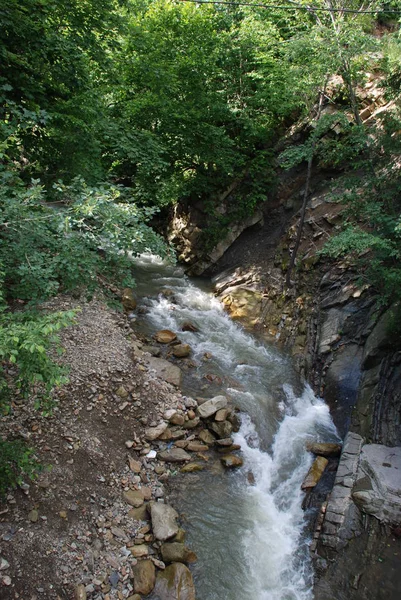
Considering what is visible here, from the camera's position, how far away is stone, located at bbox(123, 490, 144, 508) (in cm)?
577

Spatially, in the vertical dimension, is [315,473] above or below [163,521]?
above

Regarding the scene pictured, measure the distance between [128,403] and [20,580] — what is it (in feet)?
10.7

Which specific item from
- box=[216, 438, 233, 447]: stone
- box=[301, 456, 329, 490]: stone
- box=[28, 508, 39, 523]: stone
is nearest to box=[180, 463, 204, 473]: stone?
box=[216, 438, 233, 447]: stone

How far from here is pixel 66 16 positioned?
7.05 m

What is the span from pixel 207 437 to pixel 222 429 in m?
0.35

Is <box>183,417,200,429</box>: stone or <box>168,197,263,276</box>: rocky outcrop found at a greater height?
<box>168,197,263,276</box>: rocky outcrop

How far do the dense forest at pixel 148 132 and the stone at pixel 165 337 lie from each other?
2.93 meters

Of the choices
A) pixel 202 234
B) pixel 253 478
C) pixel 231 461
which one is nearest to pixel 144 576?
pixel 231 461

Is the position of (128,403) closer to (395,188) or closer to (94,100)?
(94,100)

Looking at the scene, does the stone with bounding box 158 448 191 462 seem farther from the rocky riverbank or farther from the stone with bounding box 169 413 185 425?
the stone with bounding box 169 413 185 425

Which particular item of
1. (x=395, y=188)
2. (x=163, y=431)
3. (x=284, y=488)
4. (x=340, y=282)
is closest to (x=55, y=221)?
(x=163, y=431)

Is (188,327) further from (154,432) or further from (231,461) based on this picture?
(231,461)

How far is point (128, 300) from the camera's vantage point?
11477 millimetres

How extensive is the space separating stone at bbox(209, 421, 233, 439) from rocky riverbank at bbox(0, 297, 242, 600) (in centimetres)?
2
